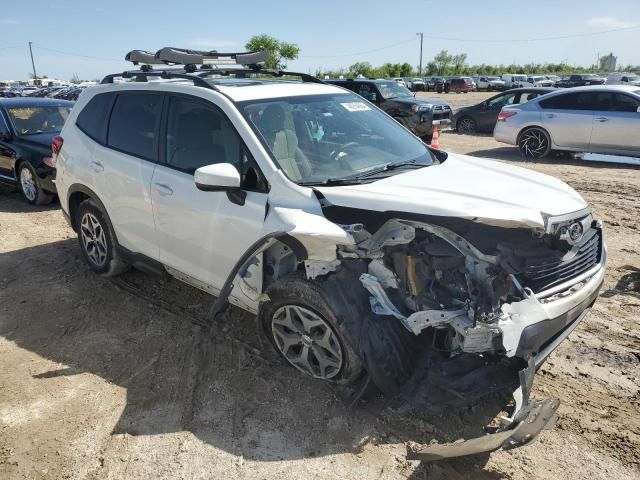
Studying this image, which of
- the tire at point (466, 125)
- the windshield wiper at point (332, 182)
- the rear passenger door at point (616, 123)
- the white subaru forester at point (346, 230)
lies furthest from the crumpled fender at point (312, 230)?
the tire at point (466, 125)

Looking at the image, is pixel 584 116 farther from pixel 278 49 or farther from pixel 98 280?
pixel 278 49

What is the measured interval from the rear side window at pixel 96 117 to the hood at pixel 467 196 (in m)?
2.60

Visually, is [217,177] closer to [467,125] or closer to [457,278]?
[457,278]

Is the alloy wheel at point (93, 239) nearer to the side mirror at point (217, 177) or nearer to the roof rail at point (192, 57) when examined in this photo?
the roof rail at point (192, 57)

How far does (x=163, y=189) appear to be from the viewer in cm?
390

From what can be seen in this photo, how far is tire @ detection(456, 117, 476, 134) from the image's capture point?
16.6 m

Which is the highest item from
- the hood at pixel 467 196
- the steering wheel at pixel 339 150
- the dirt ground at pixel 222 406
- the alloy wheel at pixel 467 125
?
the steering wheel at pixel 339 150

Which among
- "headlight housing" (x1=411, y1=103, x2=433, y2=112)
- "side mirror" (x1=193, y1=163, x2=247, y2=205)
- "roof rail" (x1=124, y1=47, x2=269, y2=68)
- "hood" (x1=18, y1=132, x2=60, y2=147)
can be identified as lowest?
"hood" (x1=18, y1=132, x2=60, y2=147)

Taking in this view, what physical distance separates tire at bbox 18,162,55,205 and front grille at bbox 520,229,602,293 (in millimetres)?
7456

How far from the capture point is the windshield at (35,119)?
8578 millimetres

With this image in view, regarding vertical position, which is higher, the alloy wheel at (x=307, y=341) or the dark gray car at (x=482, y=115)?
the dark gray car at (x=482, y=115)

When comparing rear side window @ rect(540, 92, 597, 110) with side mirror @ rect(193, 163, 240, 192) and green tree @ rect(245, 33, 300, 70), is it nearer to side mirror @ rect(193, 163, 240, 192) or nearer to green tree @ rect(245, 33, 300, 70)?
side mirror @ rect(193, 163, 240, 192)

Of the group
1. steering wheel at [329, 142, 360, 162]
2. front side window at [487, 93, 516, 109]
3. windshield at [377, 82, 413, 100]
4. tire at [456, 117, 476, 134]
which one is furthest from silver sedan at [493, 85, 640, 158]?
steering wheel at [329, 142, 360, 162]

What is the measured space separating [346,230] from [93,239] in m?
3.19
